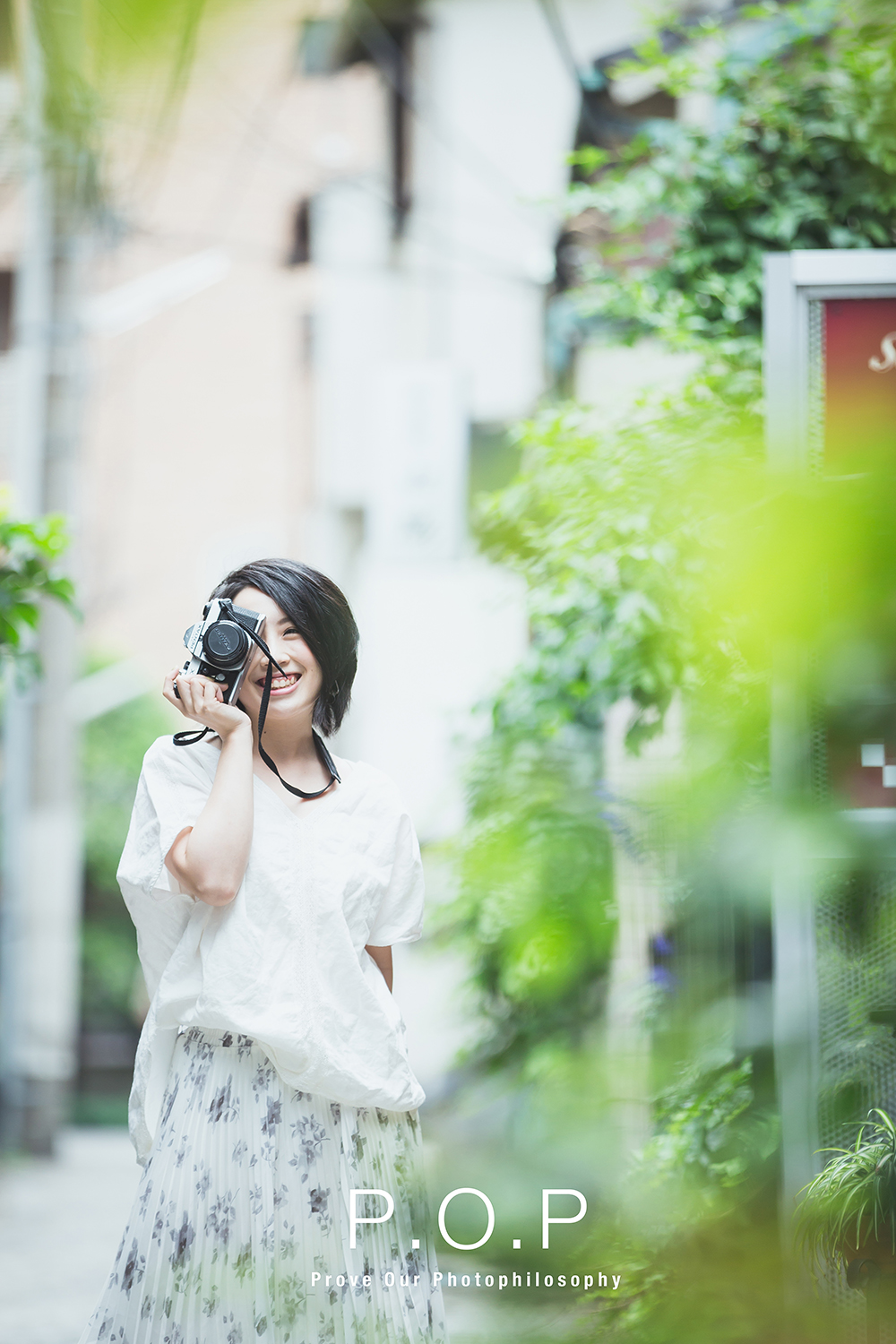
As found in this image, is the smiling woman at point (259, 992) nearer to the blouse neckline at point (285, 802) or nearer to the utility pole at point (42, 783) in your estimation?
the blouse neckline at point (285, 802)

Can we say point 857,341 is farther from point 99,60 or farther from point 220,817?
point 99,60

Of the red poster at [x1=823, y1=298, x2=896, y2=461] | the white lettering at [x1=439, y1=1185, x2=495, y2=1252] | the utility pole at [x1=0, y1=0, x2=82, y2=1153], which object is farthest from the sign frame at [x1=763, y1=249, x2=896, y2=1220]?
the utility pole at [x1=0, y1=0, x2=82, y2=1153]

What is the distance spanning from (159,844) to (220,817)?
4.2 inches

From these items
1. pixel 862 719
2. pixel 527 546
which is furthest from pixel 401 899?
pixel 527 546

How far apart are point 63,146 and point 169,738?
1.05 m

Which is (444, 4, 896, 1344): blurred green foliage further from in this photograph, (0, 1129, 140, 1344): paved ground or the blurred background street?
(0, 1129, 140, 1344): paved ground

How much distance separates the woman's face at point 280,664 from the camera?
1.44 meters

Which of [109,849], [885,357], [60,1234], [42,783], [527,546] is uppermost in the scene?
[885,357]

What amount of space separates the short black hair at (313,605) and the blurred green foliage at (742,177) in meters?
1.64

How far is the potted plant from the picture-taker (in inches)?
32.8

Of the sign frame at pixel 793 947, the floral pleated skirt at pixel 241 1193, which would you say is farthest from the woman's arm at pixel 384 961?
the sign frame at pixel 793 947

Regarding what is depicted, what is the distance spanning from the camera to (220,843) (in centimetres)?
129

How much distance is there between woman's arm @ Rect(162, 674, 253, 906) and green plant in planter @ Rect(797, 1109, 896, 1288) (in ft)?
2.16

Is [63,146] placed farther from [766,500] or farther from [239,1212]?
[239,1212]
